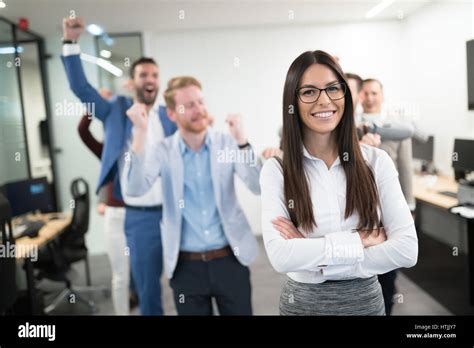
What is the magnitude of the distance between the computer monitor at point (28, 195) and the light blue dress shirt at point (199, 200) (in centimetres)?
50

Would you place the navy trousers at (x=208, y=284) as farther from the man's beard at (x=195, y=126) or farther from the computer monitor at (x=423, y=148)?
the computer monitor at (x=423, y=148)

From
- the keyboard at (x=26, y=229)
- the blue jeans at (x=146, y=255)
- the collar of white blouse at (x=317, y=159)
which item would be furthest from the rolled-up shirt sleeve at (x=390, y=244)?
the keyboard at (x=26, y=229)

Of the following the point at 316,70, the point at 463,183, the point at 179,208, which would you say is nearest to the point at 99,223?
the point at 179,208

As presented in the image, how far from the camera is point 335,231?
1.21m

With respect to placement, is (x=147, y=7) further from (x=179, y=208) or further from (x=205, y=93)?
(x=179, y=208)

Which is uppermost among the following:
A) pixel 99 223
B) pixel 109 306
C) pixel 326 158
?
pixel 326 158

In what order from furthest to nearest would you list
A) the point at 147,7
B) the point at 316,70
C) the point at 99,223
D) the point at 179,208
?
the point at 99,223
the point at 179,208
the point at 147,7
the point at 316,70

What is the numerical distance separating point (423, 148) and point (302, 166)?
1.45 ft

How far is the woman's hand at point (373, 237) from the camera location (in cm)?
118

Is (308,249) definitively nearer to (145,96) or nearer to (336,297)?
(336,297)

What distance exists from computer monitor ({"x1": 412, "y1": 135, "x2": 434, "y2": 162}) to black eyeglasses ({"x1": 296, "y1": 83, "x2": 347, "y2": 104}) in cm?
Answer: 32

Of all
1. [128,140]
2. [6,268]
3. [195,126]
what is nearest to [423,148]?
[195,126]
